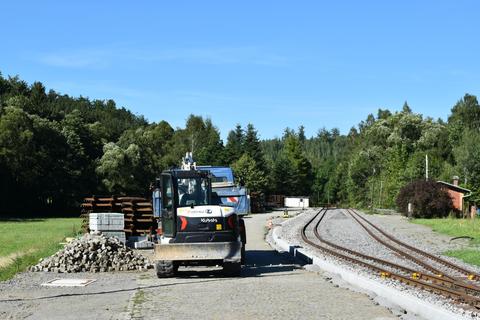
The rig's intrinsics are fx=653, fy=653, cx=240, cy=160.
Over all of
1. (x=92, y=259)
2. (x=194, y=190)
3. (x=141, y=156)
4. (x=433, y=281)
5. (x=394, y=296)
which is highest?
(x=141, y=156)

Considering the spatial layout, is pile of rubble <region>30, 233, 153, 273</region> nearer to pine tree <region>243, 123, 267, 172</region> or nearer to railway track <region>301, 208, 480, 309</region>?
railway track <region>301, 208, 480, 309</region>

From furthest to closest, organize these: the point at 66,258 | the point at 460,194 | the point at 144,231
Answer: the point at 460,194 < the point at 144,231 < the point at 66,258

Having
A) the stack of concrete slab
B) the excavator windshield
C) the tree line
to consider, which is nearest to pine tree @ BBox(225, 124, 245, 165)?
the tree line

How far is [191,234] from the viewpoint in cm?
1730

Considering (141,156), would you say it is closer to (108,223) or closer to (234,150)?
(234,150)

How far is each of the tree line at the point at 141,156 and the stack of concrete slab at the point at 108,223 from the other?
4915 cm

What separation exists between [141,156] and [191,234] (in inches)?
2949

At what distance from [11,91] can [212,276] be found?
96.7 metres

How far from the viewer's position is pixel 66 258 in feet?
64.3

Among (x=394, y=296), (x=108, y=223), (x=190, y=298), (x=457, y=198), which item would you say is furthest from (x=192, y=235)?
(x=457, y=198)

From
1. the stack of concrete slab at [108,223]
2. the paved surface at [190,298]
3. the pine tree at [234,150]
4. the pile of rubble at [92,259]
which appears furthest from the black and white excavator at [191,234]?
the pine tree at [234,150]

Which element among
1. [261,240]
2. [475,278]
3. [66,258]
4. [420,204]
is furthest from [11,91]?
[475,278]

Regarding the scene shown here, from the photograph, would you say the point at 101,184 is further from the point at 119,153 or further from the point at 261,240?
the point at 261,240

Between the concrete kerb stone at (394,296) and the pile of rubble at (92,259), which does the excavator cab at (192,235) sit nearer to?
the pile of rubble at (92,259)
